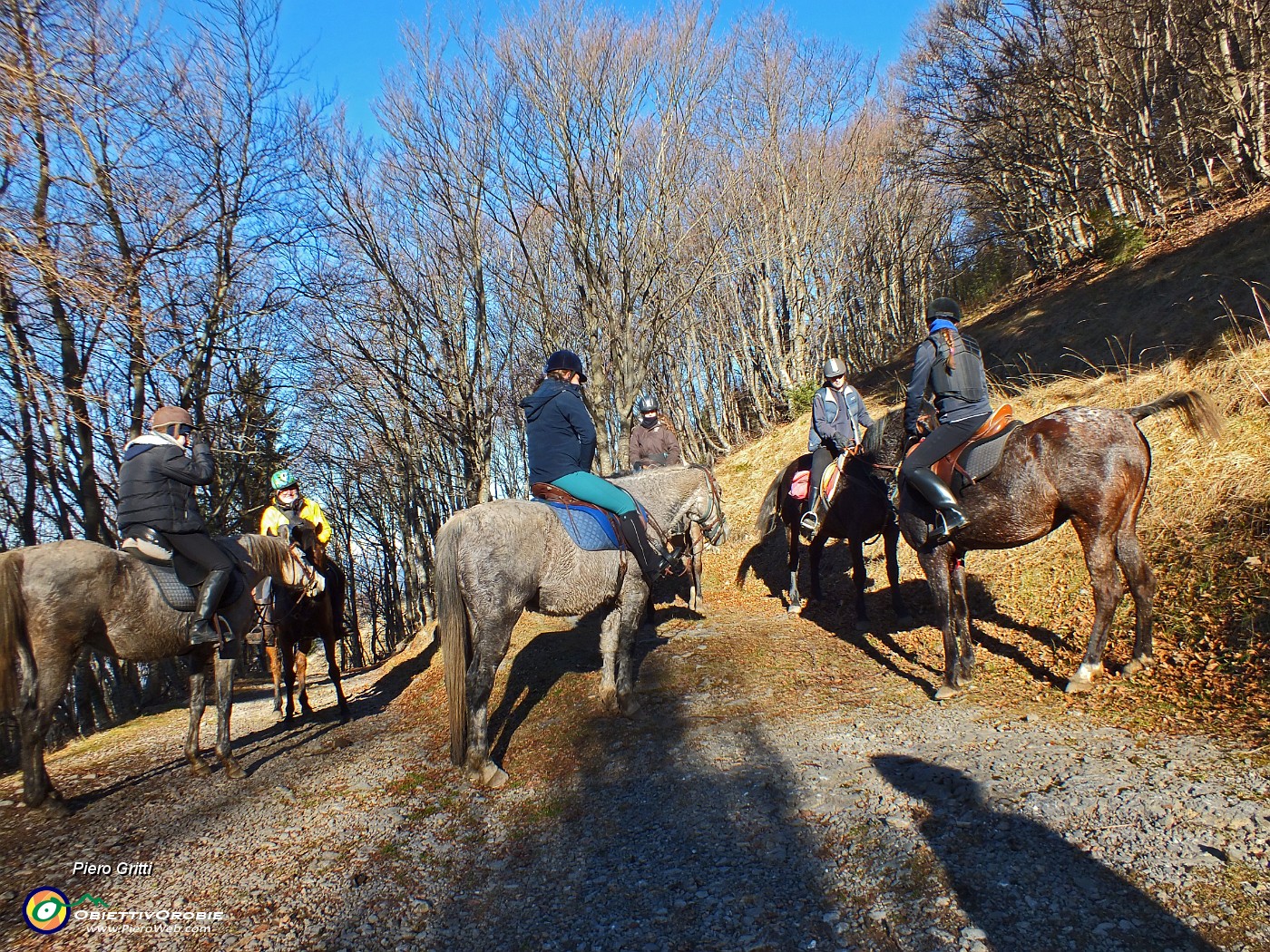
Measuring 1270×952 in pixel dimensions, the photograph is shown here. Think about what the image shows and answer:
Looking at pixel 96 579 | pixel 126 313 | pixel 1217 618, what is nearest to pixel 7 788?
pixel 96 579

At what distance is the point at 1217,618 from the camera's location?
526cm

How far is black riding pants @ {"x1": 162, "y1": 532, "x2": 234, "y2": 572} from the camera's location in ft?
18.4

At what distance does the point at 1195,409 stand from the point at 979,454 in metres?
1.54

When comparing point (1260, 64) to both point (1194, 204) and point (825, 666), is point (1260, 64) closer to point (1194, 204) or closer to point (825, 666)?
point (1194, 204)

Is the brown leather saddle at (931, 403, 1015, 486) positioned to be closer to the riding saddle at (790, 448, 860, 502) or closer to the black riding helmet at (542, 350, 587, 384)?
the riding saddle at (790, 448, 860, 502)

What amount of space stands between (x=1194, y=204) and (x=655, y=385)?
15.5 m

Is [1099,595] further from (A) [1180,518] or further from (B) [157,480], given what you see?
(B) [157,480]

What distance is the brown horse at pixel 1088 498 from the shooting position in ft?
16.4

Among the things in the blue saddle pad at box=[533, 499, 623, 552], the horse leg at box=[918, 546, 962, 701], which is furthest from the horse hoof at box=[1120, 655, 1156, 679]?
the blue saddle pad at box=[533, 499, 623, 552]

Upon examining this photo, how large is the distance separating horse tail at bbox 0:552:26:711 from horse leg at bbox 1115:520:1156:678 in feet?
26.5

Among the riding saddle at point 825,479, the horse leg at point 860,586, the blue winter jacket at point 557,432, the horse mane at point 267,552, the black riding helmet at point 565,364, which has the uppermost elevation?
the black riding helmet at point 565,364

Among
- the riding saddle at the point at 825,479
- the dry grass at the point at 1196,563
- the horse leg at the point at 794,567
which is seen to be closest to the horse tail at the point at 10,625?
the riding saddle at the point at 825,479

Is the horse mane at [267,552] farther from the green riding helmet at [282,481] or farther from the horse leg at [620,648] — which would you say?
the horse leg at [620,648]

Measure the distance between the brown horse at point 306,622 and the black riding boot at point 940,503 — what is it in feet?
21.0
